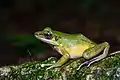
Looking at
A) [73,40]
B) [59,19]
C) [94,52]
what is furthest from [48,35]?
[59,19]

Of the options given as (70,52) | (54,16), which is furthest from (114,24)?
(70,52)

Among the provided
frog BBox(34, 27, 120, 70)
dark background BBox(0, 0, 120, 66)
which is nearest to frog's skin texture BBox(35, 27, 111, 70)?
frog BBox(34, 27, 120, 70)

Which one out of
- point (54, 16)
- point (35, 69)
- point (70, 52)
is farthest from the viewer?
point (54, 16)

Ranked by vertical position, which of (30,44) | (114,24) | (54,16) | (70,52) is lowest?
(70,52)

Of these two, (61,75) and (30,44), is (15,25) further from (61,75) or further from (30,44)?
(61,75)

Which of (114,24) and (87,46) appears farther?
(114,24)

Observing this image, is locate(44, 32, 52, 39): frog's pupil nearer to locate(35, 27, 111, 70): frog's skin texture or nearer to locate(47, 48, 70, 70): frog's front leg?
locate(35, 27, 111, 70): frog's skin texture
